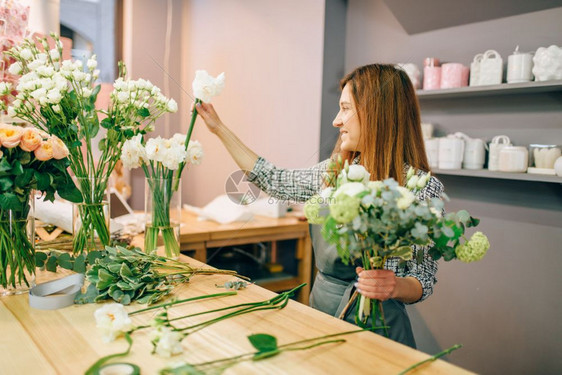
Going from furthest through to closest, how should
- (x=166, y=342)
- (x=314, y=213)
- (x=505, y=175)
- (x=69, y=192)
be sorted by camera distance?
(x=505, y=175) → (x=69, y=192) → (x=314, y=213) → (x=166, y=342)

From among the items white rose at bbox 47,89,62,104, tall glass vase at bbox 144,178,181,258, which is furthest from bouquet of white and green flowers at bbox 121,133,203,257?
white rose at bbox 47,89,62,104

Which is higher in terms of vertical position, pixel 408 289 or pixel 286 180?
pixel 286 180

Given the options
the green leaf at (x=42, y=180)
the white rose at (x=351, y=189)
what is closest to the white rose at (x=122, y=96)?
the green leaf at (x=42, y=180)

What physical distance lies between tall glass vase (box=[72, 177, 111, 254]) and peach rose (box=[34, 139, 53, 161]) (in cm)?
28

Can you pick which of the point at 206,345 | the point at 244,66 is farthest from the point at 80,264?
the point at 244,66

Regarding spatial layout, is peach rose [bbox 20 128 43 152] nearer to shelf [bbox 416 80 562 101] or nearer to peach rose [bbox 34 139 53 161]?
peach rose [bbox 34 139 53 161]

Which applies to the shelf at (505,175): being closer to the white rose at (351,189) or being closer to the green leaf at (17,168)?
the white rose at (351,189)

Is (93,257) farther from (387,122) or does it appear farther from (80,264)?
(387,122)

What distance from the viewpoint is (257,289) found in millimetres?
1128

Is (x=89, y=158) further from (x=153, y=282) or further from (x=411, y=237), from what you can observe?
(x=411, y=237)

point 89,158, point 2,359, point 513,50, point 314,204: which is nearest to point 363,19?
point 513,50

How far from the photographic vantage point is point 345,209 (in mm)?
758

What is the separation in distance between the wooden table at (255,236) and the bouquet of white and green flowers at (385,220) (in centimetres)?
124

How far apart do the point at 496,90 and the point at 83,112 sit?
1575mm
